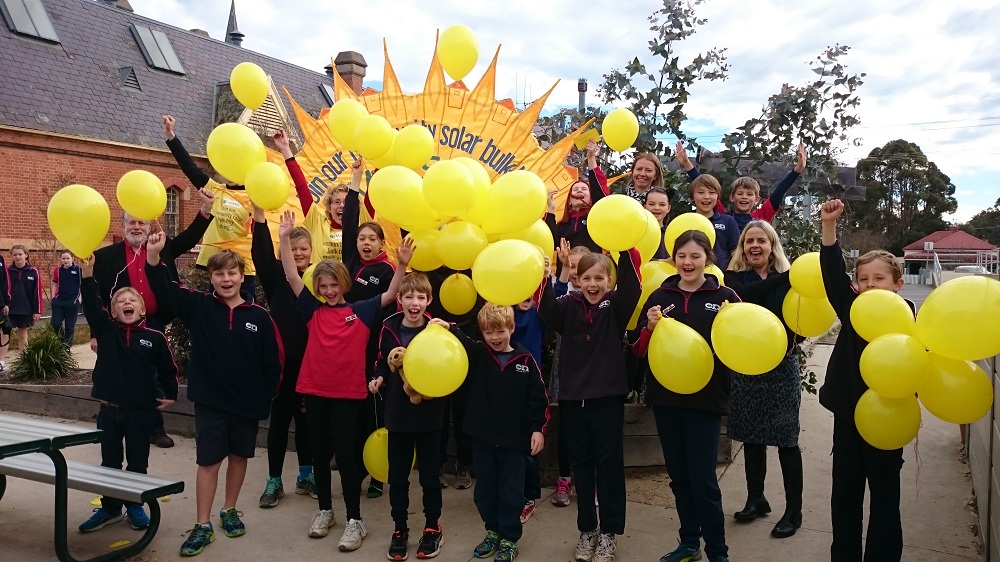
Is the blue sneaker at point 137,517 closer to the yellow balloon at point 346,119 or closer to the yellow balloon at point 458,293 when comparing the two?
the yellow balloon at point 458,293

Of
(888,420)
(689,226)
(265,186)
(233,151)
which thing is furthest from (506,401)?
(233,151)

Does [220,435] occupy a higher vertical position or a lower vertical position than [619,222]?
lower

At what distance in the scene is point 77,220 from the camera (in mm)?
3738

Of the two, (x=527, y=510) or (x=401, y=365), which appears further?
(x=527, y=510)

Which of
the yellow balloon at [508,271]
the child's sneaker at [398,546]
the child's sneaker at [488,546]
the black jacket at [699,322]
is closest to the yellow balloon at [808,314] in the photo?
the black jacket at [699,322]

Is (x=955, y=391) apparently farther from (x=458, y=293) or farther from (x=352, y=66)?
(x=352, y=66)

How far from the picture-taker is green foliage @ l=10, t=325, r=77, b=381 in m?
6.95

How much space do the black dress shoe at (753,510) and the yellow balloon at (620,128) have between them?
2476 millimetres

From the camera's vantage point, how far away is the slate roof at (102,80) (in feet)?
56.6

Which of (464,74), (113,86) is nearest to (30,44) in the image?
(113,86)

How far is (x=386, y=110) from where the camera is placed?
21.0 ft

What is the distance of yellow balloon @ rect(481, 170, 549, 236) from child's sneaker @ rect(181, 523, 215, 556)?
6.97ft

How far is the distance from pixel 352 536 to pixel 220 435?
2.75ft

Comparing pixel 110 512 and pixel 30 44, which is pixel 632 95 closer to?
pixel 110 512
